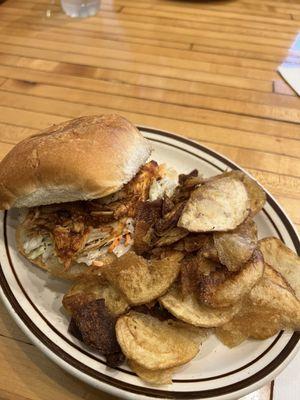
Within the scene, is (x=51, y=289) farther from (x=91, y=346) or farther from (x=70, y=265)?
(x=91, y=346)

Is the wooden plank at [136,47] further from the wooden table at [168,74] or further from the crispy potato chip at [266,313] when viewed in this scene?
the crispy potato chip at [266,313]

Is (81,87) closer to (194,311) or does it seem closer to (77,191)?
(77,191)

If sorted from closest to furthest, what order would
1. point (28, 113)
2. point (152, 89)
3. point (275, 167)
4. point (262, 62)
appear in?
point (275, 167)
point (28, 113)
point (152, 89)
point (262, 62)

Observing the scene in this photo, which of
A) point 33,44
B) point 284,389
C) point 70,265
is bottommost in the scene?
point 284,389

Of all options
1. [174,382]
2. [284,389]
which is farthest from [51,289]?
[284,389]

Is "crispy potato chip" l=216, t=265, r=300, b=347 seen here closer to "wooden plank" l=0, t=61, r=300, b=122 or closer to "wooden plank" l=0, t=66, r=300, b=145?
"wooden plank" l=0, t=66, r=300, b=145

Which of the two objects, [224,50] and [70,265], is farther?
[224,50]

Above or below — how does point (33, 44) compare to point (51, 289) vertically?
above

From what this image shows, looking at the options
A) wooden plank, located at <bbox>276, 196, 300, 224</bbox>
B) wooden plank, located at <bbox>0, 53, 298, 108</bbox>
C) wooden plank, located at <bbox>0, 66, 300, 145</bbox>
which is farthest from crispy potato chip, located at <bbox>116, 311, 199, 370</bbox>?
wooden plank, located at <bbox>0, 53, 298, 108</bbox>
